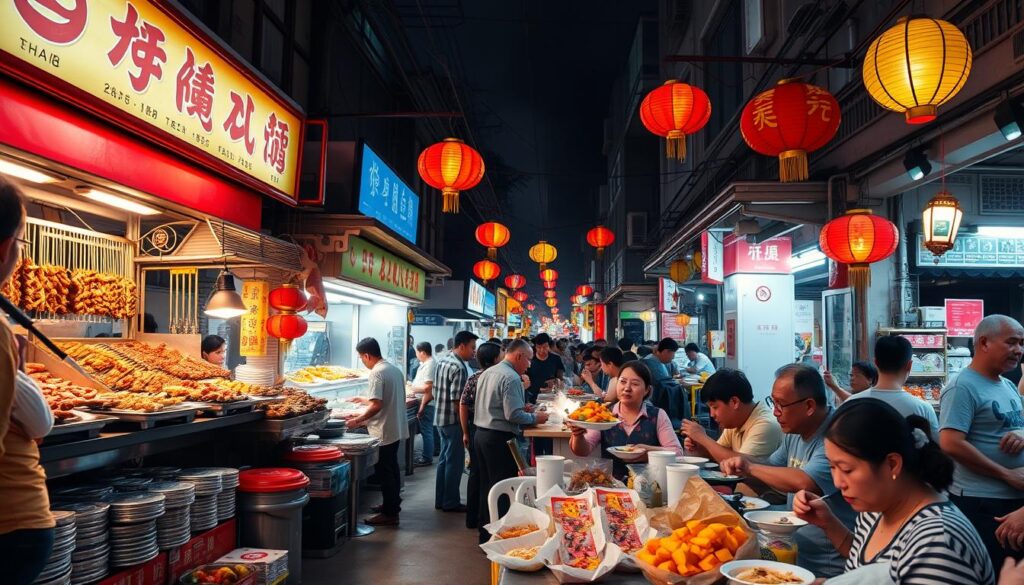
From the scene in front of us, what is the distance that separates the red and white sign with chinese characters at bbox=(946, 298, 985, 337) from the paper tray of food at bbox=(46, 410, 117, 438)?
30.8ft

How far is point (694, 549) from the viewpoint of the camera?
248 centimetres

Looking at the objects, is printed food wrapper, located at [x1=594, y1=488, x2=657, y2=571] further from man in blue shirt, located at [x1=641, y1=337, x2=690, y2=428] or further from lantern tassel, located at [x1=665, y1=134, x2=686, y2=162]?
man in blue shirt, located at [x1=641, y1=337, x2=690, y2=428]

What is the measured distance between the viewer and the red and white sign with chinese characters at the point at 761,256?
1237 cm

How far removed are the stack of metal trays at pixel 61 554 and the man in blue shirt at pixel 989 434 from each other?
17.8 ft

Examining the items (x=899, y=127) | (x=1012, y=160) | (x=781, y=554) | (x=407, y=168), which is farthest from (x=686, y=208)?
(x=781, y=554)

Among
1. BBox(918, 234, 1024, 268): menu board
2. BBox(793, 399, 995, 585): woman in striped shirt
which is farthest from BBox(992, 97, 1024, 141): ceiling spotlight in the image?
BBox(793, 399, 995, 585): woman in striped shirt

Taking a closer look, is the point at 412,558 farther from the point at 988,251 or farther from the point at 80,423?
the point at 988,251

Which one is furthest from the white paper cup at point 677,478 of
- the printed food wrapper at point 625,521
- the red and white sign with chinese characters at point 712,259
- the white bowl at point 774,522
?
the red and white sign with chinese characters at point 712,259

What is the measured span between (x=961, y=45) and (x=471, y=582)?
5.80 m

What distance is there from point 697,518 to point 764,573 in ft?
1.49

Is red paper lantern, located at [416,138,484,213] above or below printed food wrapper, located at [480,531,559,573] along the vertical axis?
above

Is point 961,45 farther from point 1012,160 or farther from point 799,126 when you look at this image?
point 1012,160

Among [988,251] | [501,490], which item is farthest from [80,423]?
[988,251]

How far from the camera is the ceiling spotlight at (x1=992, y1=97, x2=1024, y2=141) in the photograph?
554 cm
